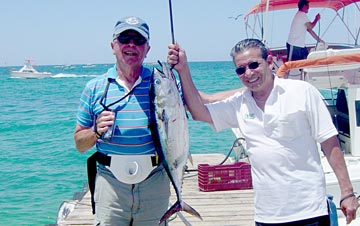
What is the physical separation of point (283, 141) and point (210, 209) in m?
3.80

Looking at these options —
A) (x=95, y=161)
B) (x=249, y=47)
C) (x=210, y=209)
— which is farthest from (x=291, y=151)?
(x=210, y=209)

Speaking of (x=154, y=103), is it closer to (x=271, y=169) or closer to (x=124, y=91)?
(x=124, y=91)

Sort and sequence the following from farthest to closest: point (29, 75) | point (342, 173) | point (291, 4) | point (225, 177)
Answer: point (29, 75) < point (291, 4) < point (225, 177) < point (342, 173)

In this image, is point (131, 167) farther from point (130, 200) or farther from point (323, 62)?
point (323, 62)

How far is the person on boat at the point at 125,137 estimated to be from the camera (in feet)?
10.6

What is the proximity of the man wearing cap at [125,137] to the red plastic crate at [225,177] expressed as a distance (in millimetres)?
4127

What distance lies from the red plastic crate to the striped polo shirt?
4355 mm

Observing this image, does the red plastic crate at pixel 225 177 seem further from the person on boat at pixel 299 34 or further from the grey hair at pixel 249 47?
the grey hair at pixel 249 47

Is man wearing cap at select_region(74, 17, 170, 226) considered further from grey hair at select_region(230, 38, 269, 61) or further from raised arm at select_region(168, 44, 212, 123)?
grey hair at select_region(230, 38, 269, 61)

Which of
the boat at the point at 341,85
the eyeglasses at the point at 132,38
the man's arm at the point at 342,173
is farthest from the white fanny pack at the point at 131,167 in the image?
the boat at the point at 341,85

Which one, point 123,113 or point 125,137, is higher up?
point 123,113

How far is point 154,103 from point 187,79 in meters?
0.38

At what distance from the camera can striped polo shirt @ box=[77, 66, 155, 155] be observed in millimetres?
3236

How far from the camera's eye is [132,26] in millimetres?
3211
